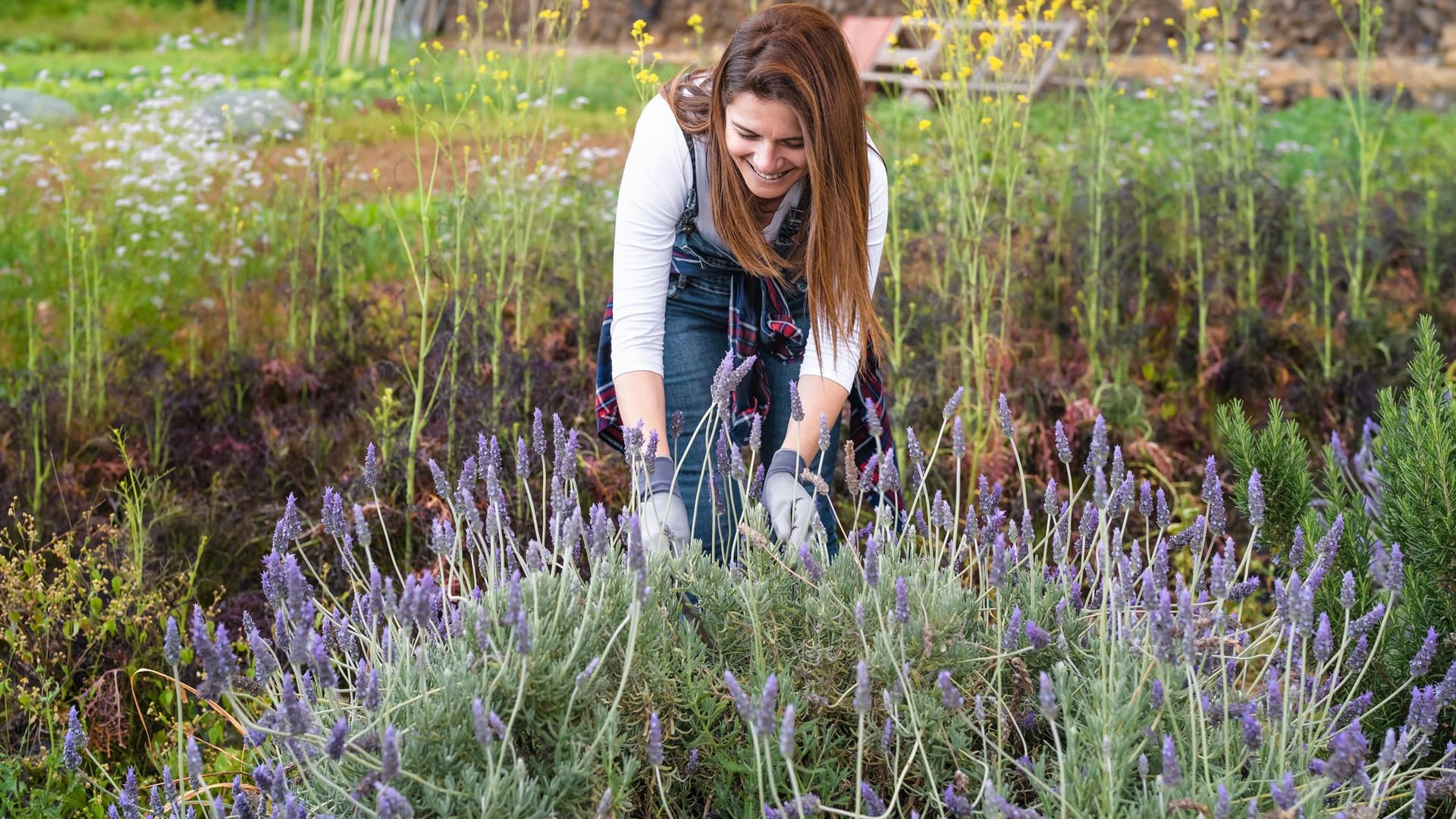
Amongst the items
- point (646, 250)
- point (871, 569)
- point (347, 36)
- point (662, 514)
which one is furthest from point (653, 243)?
point (347, 36)

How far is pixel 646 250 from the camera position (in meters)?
2.49

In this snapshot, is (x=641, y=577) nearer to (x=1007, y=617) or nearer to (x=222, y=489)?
(x=1007, y=617)

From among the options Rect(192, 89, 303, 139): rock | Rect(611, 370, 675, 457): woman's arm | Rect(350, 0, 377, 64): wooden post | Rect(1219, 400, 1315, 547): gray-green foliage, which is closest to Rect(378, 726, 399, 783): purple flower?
Rect(611, 370, 675, 457): woman's arm

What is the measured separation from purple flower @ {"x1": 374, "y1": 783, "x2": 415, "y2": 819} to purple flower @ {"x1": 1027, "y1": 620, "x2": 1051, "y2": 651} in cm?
81

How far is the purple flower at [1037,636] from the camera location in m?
1.67

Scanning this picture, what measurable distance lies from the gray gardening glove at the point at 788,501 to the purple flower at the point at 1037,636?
37 cm

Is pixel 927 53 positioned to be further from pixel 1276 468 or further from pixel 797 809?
pixel 797 809

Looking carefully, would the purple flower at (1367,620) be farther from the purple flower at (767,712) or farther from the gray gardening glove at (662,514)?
the gray gardening glove at (662,514)

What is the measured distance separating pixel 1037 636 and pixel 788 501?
24.4 inches

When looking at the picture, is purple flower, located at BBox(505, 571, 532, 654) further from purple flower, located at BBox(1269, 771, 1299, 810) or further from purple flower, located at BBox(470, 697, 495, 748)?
purple flower, located at BBox(1269, 771, 1299, 810)

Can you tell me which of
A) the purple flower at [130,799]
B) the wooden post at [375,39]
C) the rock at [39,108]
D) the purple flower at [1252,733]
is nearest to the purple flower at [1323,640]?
the purple flower at [1252,733]

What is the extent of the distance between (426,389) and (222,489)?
629 mm

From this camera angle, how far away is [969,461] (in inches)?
151

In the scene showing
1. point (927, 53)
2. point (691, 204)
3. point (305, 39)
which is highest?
point (927, 53)
